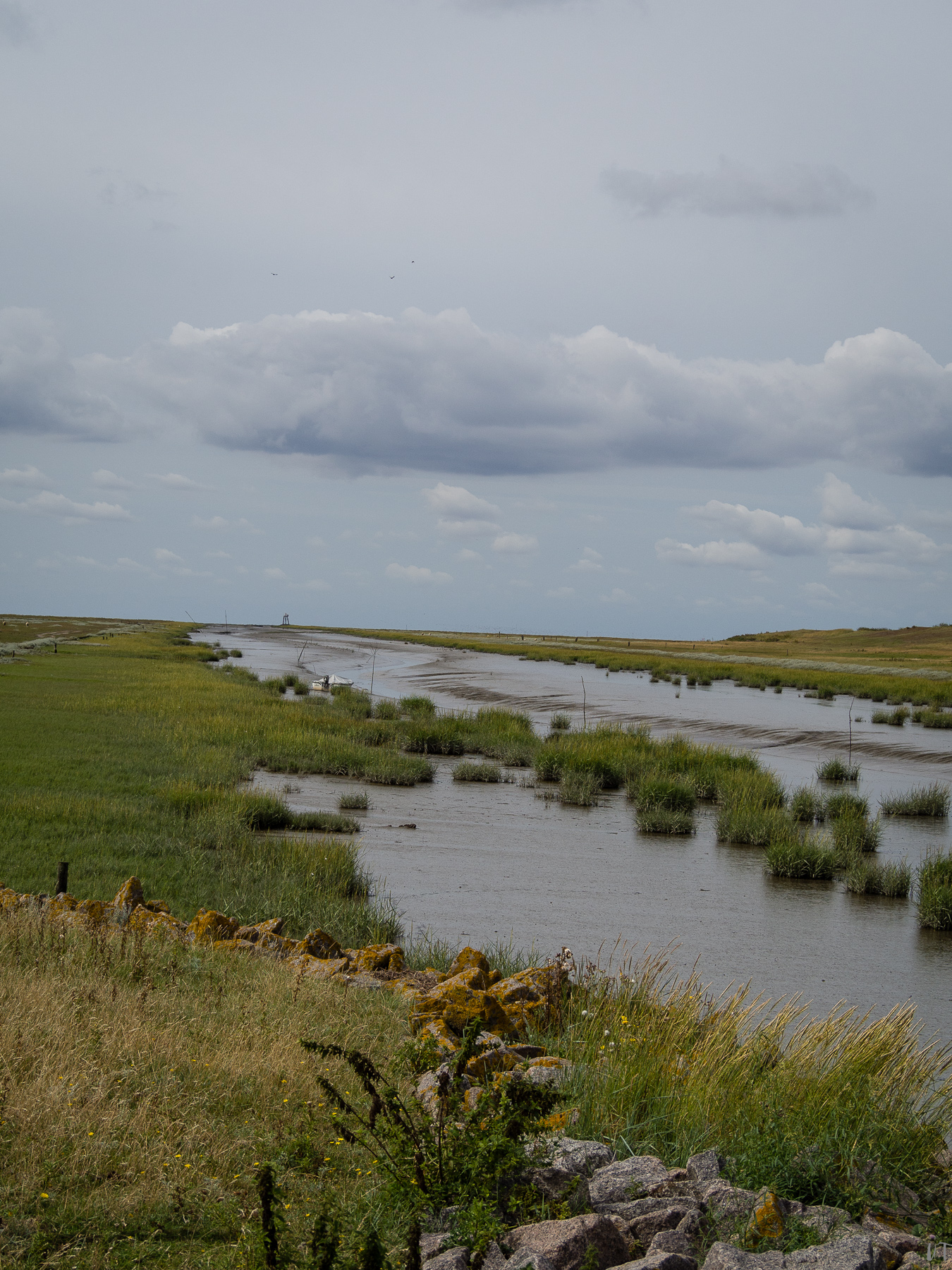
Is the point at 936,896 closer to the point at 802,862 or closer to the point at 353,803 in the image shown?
the point at 802,862

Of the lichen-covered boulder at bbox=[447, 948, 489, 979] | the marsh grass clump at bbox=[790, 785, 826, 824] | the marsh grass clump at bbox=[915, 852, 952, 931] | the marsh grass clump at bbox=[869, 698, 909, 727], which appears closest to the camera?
the lichen-covered boulder at bbox=[447, 948, 489, 979]

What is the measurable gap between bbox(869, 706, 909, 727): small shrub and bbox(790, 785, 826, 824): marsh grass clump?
798 inches

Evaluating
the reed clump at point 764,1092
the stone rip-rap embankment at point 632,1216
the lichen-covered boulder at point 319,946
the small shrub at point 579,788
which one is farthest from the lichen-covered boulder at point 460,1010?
the small shrub at point 579,788

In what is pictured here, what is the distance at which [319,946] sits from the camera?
323 inches

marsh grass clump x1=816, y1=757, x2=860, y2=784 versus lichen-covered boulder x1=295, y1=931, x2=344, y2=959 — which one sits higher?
lichen-covered boulder x1=295, y1=931, x2=344, y2=959

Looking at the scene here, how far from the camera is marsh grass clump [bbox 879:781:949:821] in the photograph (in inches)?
747

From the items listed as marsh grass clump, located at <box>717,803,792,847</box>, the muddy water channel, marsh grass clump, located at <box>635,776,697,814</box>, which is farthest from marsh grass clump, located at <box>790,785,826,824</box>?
marsh grass clump, located at <box>635,776,697,814</box>

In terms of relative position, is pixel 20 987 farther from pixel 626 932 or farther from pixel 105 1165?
pixel 626 932

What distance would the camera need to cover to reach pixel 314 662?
228 feet

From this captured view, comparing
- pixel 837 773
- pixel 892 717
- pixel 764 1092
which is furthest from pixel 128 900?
pixel 892 717

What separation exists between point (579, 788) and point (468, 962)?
1210 cm

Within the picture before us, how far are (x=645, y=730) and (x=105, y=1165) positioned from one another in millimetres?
22559

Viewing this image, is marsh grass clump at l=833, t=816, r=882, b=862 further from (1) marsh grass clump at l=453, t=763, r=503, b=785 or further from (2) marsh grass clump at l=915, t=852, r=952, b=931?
(1) marsh grass clump at l=453, t=763, r=503, b=785

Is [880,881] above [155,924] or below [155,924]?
below
